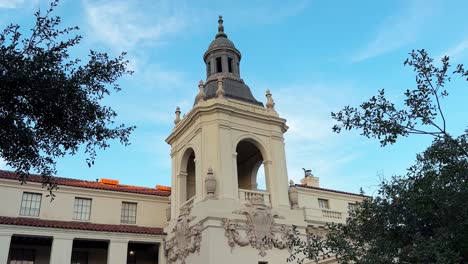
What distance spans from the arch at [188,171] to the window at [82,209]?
629cm

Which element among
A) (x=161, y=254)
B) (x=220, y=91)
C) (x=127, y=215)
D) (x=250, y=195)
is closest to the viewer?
(x=250, y=195)

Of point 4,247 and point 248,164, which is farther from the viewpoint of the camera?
point 248,164

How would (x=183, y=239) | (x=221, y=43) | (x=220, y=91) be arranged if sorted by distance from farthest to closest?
(x=221, y=43) → (x=220, y=91) → (x=183, y=239)

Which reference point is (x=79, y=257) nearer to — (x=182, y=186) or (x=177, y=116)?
(x=182, y=186)

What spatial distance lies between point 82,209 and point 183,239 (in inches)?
296

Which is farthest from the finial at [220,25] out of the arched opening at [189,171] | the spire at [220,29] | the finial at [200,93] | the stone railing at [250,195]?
the stone railing at [250,195]

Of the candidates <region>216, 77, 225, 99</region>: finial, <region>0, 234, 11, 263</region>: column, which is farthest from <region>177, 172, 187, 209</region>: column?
<region>0, 234, 11, 263</region>: column

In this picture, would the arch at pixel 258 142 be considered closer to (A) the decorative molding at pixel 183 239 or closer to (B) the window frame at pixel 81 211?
(A) the decorative molding at pixel 183 239

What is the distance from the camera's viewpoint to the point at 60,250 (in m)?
23.7

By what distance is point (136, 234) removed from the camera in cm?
2597

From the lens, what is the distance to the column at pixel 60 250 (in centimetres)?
2350

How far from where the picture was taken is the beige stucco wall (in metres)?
25.4

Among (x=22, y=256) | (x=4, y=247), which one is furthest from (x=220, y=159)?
(x=22, y=256)

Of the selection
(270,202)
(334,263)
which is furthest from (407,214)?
(270,202)
